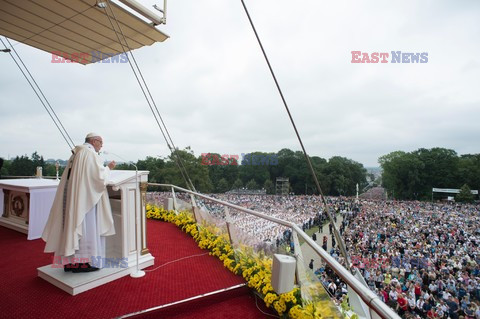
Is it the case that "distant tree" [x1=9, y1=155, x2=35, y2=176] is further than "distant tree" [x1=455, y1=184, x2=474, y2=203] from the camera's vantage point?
No

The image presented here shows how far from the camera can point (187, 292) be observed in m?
3.02

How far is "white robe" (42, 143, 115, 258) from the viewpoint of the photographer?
9.51ft

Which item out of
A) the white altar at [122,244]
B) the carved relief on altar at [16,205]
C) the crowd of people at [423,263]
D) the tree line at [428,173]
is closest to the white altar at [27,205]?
the carved relief on altar at [16,205]

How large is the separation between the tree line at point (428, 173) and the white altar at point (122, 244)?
71714 mm

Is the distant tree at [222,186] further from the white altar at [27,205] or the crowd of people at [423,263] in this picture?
the white altar at [27,205]

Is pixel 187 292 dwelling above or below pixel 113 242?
below

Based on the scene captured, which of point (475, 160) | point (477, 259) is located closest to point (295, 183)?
point (475, 160)

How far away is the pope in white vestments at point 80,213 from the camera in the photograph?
9.52 feet

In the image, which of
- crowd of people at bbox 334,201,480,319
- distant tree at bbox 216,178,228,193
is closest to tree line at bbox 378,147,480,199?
crowd of people at bbox 334,201,480,319

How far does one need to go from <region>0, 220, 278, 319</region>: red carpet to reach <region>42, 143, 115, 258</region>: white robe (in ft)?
1.52

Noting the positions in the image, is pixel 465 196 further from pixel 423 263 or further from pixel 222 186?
pixel 222 186

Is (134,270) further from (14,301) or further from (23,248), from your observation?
(23,248)

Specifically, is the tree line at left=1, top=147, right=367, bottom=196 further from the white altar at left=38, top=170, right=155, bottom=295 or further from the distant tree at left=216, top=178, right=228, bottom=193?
the white altar at left=38, top=170, right=155, bottom=295

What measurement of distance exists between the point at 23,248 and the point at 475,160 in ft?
276
